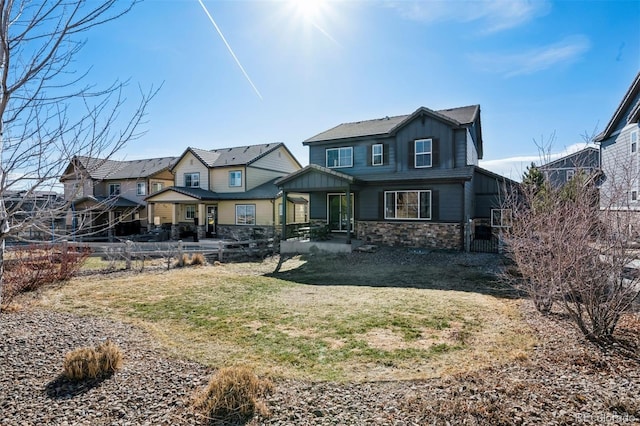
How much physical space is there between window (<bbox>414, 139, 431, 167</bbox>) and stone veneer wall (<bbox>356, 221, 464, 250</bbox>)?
3334mm

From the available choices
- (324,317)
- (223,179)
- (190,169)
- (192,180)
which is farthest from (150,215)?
(324,317)

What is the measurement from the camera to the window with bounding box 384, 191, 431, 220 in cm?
1726

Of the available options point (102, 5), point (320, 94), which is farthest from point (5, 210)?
point (320, 94)

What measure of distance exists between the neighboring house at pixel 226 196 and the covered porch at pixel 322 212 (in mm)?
4399

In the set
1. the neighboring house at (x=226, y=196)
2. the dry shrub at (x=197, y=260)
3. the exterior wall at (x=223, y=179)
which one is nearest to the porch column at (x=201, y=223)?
the neighboring house at (x=226, y=196)

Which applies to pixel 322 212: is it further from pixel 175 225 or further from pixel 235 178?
pixel 175 225

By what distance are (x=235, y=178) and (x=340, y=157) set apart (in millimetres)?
9767

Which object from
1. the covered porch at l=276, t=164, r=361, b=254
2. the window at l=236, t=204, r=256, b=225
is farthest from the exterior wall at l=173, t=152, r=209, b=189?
the covered porch at l=276, t=164, r=361, b=254

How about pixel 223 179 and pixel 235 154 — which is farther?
pixel 235 154

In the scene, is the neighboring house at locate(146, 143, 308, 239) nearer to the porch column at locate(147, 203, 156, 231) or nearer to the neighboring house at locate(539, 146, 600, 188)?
Result: the porch column at locate(147, 203, 156, 231)

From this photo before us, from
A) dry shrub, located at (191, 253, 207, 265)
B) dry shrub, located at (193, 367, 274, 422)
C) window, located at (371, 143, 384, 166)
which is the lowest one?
dry shrub, located at (193, 367, 274, 422)

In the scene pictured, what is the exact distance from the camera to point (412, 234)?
17359 mm

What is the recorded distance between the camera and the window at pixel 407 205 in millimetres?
17263

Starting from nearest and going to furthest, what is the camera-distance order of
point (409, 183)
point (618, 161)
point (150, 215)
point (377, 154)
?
1. point (618, 161)
2. point (409, 183)
3. point (377, 154)
4. point (150, 215)
